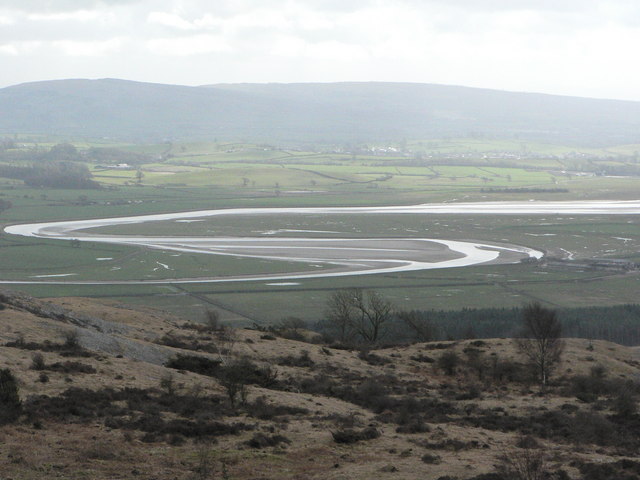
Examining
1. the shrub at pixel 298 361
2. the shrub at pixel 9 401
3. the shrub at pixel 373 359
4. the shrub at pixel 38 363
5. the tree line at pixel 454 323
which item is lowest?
the tree line at pixel 454 323

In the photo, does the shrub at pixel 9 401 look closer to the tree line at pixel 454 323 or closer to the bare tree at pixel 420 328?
the tree line at pixel 454 323

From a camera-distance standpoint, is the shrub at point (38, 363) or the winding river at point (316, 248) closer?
the shrub at point (38, 363)

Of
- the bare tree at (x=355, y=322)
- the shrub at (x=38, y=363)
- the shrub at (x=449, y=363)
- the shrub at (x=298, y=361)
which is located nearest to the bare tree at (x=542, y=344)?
the shrub at (x=449, y=363)

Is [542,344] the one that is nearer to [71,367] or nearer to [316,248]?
[71,367]

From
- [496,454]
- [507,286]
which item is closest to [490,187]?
[507,286]

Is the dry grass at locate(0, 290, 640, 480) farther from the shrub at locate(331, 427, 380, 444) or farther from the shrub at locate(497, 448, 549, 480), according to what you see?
the shrub at locate(497, 448, 549, 480)

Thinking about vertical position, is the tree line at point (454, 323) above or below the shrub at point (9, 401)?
below

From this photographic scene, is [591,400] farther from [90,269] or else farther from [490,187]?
[490,187]
